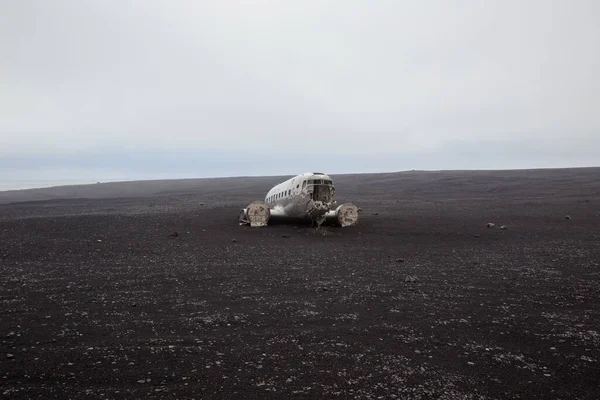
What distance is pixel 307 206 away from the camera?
2348cm

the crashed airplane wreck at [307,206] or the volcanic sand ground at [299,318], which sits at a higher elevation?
the crashed airplane wreck at [307,206]

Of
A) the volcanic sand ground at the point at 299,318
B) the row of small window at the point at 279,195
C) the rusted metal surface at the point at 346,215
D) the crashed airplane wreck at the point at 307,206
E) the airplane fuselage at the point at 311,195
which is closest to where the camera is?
the volcanic sand ground at the point at 299,318

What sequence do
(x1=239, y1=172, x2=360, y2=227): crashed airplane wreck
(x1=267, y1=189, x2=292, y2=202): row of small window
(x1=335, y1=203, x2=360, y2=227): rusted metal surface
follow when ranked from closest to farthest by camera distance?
(x1=239, y1=172, x2=360, y2=227): crashed airplane wreck, (x1=335, y1=203, x2=360, y2=227): rusted metal surface, (x1=267, y1=189, x2=292, y2=202): row of small window

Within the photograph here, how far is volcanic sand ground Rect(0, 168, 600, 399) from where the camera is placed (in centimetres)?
601

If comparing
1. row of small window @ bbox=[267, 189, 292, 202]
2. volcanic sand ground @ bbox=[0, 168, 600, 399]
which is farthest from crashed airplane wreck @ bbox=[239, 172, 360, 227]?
volcanic sand ground @ bbox=[0, 168, 600, 399]

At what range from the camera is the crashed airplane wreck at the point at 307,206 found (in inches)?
923

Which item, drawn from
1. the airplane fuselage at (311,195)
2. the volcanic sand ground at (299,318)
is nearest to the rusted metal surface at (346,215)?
the airplane fuselage at (311,195)

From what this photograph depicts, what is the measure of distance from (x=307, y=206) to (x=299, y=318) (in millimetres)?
14839

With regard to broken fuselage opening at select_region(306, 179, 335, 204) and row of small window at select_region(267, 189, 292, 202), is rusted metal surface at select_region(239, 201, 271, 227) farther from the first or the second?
broken fuselage opening at select_region(306, 179, 335, 204)

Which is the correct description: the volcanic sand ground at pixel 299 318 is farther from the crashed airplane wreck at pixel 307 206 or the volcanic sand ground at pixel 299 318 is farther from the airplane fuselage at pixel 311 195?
the crashed airplane wreck at pixel 307 206

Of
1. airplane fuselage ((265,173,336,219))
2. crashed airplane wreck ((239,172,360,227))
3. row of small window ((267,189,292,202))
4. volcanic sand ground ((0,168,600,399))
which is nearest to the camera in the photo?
volcanic sand ground ((0,168,600,399))

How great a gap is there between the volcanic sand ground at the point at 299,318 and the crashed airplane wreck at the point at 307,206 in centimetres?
447

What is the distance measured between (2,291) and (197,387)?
815 cm

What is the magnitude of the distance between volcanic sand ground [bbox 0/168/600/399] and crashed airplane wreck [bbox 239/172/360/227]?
14.7 feet
